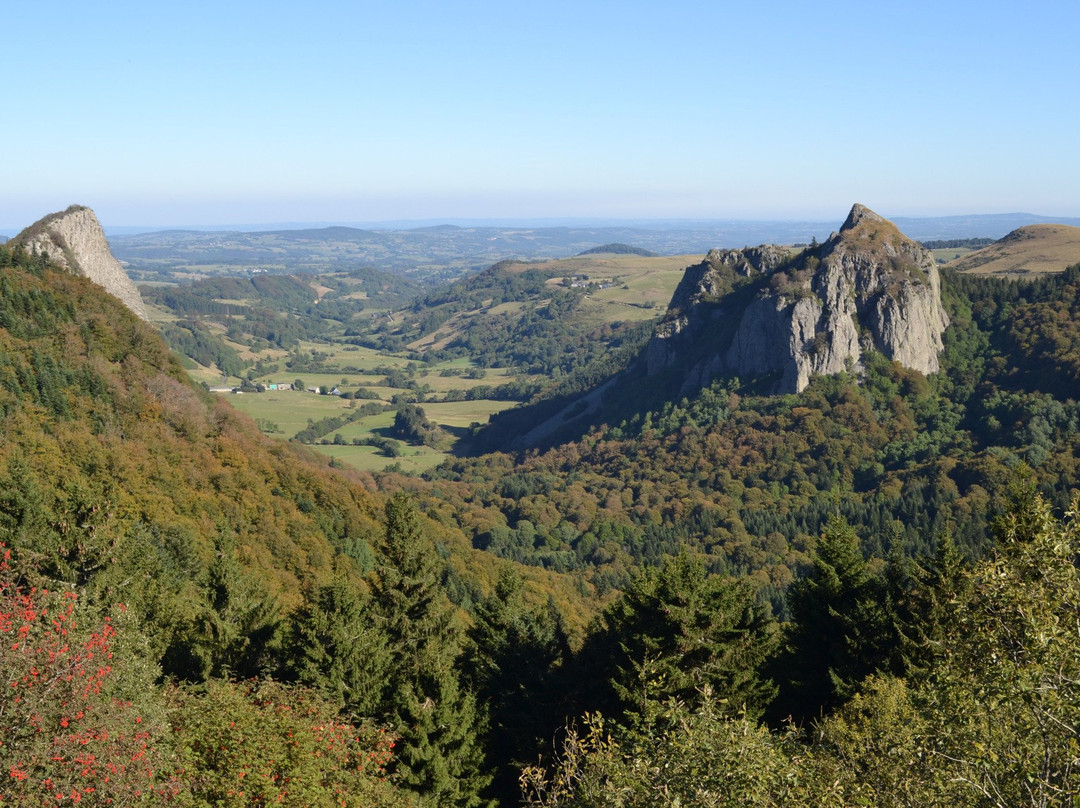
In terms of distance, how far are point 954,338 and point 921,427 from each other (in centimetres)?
2535

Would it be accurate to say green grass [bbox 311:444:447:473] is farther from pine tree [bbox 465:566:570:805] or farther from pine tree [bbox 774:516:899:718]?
pine tree [bbox 774:516:899:718]

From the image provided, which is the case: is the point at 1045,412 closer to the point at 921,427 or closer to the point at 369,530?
the point at 921,427

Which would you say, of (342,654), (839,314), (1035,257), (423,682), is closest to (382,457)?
(839,314)

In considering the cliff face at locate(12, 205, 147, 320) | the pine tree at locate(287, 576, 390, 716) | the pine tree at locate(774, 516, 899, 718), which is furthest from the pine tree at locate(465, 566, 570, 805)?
the cliff face at locate(12, 205, 147, 320)

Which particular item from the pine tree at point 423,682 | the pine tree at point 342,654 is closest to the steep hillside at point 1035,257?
the pine tree at point 423,682

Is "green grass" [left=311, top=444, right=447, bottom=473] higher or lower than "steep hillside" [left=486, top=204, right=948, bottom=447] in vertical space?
lower

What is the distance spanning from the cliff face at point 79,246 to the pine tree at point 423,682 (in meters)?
82.1

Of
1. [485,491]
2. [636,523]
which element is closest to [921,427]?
[636,523]

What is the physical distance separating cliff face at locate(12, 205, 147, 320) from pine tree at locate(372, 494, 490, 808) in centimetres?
8206

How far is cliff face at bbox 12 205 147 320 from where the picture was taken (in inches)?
4028

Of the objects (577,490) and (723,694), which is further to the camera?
(577,490)

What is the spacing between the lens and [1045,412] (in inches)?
4921

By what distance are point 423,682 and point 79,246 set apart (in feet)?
339

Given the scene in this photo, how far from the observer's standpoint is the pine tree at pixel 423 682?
1083 inches
